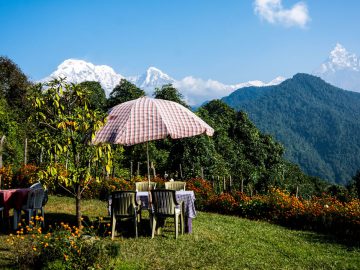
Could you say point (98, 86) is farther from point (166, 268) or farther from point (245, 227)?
point (166, 268)

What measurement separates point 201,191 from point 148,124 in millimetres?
5737

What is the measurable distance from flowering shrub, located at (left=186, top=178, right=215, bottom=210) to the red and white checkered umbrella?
5.03 metres

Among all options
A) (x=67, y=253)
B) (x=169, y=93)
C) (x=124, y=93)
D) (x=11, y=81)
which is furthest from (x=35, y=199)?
(x=11, y=81)

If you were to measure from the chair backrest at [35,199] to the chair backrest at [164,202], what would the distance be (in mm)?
2847

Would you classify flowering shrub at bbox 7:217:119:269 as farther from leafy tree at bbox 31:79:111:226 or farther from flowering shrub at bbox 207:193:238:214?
flowering shrub at bbox 207:193:238:214

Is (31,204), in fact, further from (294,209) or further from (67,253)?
(294,209)

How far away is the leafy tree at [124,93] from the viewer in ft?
109

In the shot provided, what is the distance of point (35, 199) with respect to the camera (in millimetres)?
8781

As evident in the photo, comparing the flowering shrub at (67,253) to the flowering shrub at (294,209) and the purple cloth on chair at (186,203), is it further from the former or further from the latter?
the flowering shrub at (294,209)

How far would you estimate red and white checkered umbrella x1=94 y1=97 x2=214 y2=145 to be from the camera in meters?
7.70

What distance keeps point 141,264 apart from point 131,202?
207cm

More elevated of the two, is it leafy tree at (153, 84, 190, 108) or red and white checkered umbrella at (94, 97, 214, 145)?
leafy tree at (153, 84, 190, 108)

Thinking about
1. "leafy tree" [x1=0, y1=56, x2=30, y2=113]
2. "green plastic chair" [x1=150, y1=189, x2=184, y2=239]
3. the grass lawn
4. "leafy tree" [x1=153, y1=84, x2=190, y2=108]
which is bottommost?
the grass lawn

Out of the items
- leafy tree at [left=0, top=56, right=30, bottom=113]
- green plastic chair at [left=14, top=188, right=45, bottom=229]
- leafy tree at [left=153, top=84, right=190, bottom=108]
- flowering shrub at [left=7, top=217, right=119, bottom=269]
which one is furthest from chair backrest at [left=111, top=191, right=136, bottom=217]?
leafy tree at [left=0, top=56, right=30, bottom=113]
